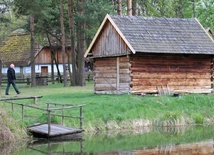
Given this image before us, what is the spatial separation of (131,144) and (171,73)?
11.3 m

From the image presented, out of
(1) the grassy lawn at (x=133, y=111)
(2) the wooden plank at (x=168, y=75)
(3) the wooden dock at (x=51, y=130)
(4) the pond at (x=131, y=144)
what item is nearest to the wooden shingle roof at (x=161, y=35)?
(2) the wooden plank at (x=168, y=75)

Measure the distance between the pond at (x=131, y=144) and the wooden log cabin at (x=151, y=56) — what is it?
262 inches

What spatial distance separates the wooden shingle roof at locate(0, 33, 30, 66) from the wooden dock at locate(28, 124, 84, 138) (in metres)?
45.2

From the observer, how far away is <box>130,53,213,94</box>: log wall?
31223mm

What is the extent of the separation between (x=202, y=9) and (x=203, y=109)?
28.4 meters

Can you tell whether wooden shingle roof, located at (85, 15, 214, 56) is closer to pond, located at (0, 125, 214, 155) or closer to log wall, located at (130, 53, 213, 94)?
log wall, located at (130, 53, 213, 94)

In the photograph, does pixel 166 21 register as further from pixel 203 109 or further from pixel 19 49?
pixel 19 49

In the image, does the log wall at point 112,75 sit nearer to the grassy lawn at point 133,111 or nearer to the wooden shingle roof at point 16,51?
the grassy lawn at point 133,111

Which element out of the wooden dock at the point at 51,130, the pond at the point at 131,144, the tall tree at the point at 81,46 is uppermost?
the tall tree at the point at 81,46

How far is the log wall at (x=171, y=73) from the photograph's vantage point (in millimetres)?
31223

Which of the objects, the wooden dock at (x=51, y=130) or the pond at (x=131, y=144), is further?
the wooden dock at (x=51, y=130)

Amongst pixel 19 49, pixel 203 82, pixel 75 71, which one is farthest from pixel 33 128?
pixel 19 49

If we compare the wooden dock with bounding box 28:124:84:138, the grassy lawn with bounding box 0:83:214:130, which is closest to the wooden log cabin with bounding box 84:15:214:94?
the grassy lawn with bounding box 0:83:214:130

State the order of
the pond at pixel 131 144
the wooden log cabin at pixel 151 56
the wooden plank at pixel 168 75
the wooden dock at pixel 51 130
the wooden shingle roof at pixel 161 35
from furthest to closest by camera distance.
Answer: the wooden plank at pixel 168 75 → the wooden log cabin at pixel 151 56 → the wooden shingle roof at pixel 161 35 → the wooden dock at pixel 51 130 → the pond at pixel 131 144
